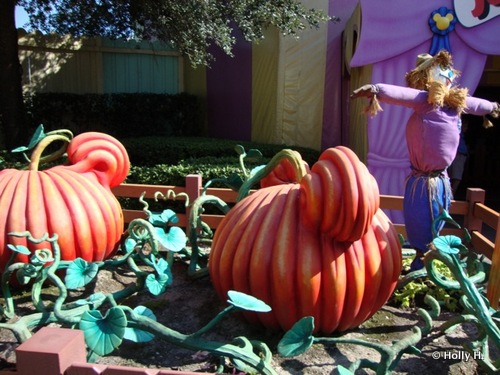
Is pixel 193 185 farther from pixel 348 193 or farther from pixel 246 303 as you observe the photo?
pixel 246 303

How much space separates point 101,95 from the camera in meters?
9.06

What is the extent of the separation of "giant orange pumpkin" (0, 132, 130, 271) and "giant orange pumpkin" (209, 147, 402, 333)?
3.21 feet

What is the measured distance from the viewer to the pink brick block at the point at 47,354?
143cm

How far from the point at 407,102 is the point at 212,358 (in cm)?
186

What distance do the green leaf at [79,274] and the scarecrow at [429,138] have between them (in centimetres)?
190

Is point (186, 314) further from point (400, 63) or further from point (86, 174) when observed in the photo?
point (400, 63)

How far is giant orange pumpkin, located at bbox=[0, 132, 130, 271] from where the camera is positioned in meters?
2.72

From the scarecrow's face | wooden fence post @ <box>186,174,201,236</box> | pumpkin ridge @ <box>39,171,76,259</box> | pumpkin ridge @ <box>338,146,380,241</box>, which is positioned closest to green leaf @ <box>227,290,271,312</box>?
pumpkin ridge @ <box>338,146,380,241</box>

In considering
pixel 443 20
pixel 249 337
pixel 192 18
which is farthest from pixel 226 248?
pixel 192 18

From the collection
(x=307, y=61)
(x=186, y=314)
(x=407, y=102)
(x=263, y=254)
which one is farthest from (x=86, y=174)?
(x=307, y=61)

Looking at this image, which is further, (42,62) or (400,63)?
(42,62)

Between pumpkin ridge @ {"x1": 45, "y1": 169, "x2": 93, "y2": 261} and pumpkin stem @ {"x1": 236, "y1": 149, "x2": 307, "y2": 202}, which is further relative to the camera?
pumpkin ridge @ {"x1": 45, "y1": 169, "x2": 93, "y2": 261}

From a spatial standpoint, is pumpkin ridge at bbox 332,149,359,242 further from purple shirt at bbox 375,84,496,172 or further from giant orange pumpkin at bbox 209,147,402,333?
purple shirt at bbox 375,84,496,172

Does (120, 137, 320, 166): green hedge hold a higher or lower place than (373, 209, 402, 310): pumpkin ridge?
higher
